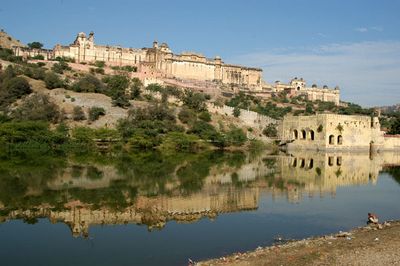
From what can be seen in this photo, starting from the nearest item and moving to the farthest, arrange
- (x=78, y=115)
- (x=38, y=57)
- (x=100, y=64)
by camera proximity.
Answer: (x=78, y=115) < (x=38, y=57) < (x=100, y=64)

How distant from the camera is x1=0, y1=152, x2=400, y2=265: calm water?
34.3ft

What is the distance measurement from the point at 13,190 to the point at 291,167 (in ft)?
52.9

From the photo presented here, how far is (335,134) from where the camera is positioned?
1676 inches

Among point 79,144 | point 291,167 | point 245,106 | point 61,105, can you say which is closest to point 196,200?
point 291,167

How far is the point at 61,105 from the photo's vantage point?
152 ft

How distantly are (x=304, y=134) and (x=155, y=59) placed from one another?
32277 millimetres

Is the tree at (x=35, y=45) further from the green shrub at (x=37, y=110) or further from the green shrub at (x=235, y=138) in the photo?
the green shrub at (x=235, y=138)

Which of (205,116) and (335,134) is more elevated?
(205,116)

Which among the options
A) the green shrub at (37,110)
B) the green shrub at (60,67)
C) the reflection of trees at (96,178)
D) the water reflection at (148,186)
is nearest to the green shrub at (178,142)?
the reflection of trees at (96,178)

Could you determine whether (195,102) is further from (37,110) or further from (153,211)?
(153,211)

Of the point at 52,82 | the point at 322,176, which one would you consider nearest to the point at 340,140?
the point at 322,176

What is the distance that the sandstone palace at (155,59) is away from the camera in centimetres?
6806

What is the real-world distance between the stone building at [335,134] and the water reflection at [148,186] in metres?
12.0

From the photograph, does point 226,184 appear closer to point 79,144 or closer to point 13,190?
point 13,190
